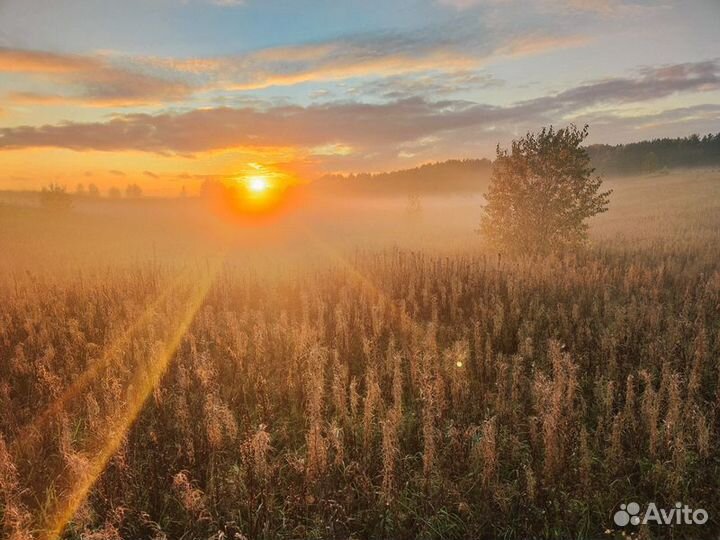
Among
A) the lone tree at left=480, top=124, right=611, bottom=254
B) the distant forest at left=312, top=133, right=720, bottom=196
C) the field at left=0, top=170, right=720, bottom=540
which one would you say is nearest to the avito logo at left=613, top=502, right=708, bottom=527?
the field at left=0, top=170, right=720, bottom=540

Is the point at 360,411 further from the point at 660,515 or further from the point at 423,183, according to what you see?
the point at 423,183

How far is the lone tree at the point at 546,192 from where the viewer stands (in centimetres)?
1698

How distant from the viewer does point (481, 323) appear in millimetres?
8859

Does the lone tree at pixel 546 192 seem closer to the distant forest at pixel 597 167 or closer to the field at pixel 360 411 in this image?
the field at pixel 360 411

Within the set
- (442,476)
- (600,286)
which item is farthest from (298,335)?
(600,286)

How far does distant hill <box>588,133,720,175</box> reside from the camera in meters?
113

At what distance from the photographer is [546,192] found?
17.5m

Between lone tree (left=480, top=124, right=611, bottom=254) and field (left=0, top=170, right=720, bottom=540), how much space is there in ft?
19.2

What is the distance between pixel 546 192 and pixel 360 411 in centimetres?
1438

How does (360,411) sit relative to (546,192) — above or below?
below

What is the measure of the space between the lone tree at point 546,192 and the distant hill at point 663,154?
109 m

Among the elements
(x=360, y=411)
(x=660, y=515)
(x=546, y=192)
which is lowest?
(x=660, y=515)

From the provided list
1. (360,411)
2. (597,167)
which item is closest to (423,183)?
(597,167)

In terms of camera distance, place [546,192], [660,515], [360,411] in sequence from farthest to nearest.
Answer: [546,192] < [360,411] < [660,515]
